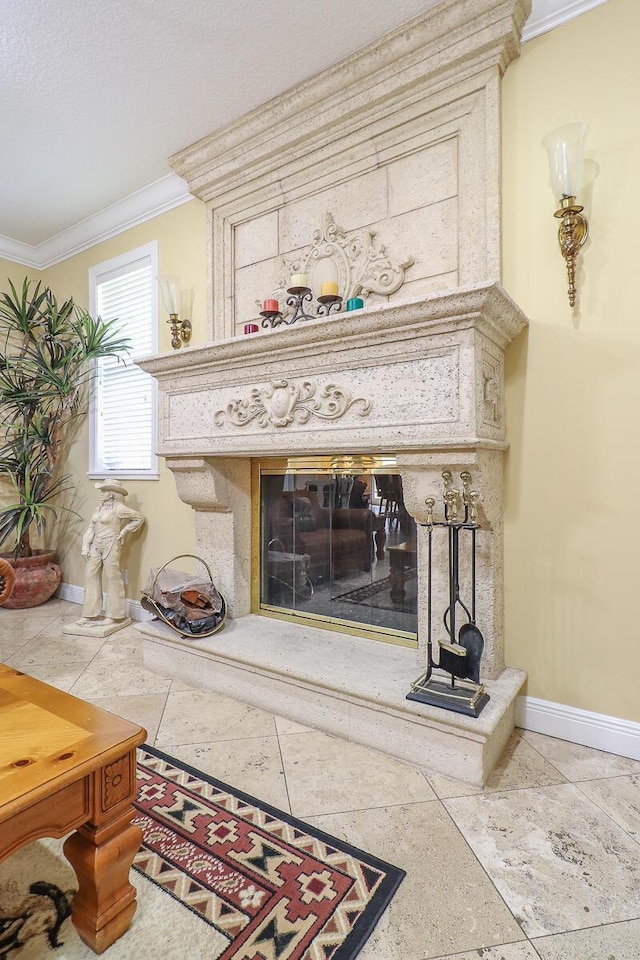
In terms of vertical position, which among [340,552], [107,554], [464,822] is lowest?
[464,822]

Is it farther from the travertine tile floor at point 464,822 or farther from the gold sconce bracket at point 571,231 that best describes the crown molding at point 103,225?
the travertine tile floor at point 464,822

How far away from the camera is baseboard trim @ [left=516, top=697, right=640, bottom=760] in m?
1.77

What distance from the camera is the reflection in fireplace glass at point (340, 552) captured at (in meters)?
2.36

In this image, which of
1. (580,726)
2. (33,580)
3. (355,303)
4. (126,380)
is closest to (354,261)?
→ (355,303)

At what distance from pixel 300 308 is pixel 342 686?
1.82m

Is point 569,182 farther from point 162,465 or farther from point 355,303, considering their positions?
Result: point 162,465

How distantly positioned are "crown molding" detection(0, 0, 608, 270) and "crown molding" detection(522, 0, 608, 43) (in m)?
2.05

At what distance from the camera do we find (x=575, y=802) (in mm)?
1525

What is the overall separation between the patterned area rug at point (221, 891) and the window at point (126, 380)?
93.6 inches

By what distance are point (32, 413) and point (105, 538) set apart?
4.30ft

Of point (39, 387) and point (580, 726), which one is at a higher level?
point (39, 387)

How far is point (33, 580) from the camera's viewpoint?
3.73 metres

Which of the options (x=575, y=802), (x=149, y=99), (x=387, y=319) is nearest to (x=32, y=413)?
(x=149, y=99)

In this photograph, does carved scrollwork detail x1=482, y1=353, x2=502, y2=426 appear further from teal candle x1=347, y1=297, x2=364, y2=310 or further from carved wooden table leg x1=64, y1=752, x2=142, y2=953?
carved wooden table leg x1=64, y1=752, x2=142, y2=953
